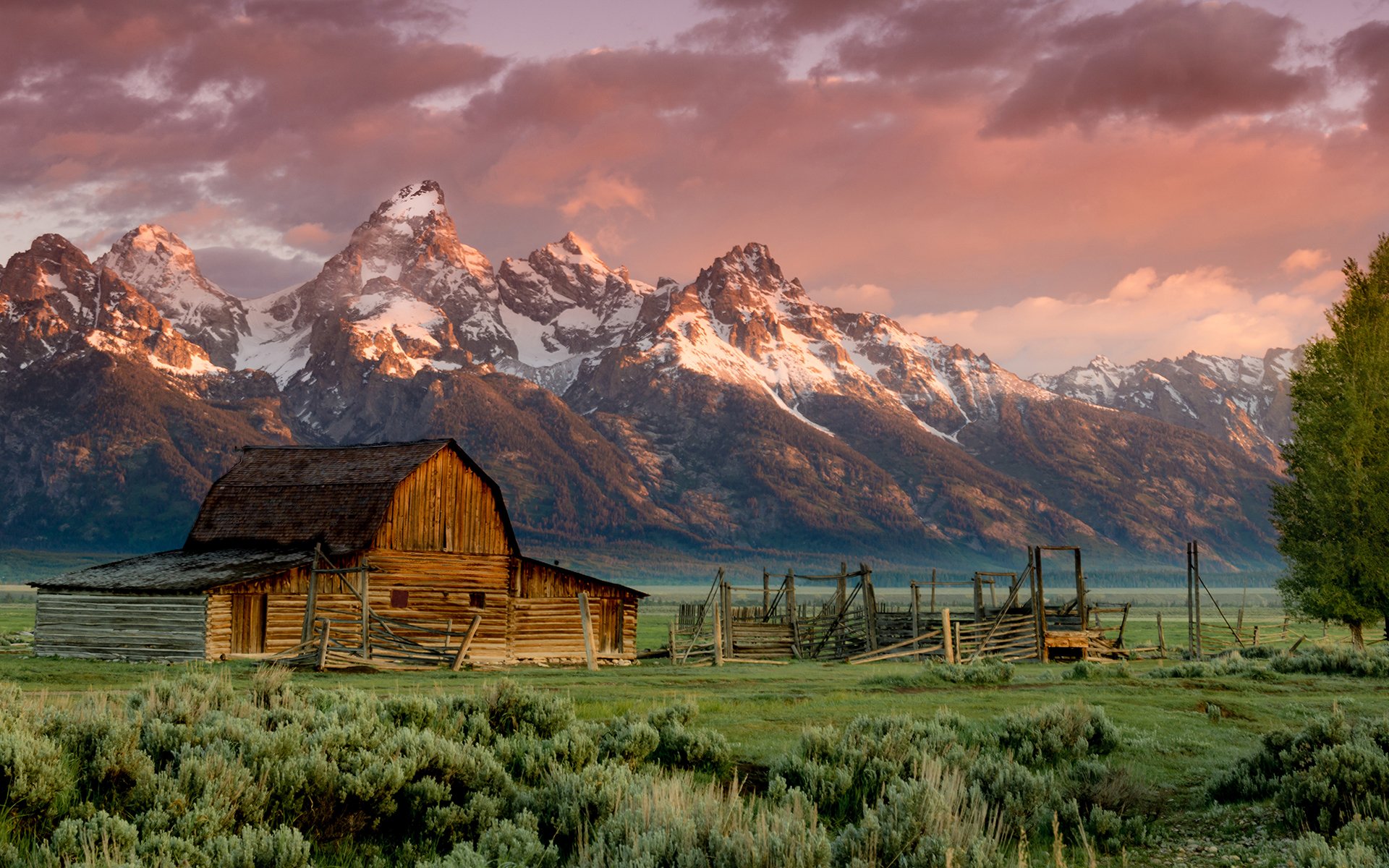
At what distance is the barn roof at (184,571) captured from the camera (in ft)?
115

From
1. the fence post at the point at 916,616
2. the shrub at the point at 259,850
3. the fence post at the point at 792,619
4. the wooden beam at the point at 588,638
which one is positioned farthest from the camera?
the fence post at the point at 792,619

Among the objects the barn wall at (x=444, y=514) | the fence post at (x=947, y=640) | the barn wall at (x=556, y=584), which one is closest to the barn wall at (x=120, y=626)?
the barn wall at (x=444, y=514)

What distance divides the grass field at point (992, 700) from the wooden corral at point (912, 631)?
222cm

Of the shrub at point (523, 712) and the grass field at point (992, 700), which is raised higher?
the shrub at point (523, 712)

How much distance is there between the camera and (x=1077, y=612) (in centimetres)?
4062

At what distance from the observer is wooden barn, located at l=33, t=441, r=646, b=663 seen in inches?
1374

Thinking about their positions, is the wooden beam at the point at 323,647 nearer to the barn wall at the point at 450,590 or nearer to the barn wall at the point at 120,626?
the barn wall at the point at 120,626

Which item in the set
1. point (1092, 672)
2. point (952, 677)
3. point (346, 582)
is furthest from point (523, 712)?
point (346, 582)

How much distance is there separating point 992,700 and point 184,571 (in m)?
27.5

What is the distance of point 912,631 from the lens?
40281mm

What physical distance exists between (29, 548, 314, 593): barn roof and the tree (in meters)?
32.8

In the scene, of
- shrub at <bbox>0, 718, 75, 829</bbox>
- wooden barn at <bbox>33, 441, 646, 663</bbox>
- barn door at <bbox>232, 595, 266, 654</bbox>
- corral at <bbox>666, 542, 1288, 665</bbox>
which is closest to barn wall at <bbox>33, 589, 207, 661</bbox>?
→ wooden barn at <bbox>33, 441, 646, 663</bbox>

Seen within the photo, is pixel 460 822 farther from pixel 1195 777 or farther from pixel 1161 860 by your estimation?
pixel 1195 777

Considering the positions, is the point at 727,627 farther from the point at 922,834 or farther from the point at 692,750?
the point at 922,834
